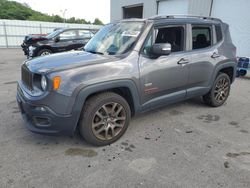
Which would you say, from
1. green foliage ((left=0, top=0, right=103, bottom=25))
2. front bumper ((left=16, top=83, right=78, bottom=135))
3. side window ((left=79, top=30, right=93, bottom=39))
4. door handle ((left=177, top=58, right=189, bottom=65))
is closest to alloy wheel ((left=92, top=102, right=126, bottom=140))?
front bumper ((left=16, top=83, right=78, bottom=135))

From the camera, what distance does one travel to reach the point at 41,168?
2.64 m

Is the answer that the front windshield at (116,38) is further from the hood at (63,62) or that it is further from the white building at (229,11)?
the white building at (229,11)

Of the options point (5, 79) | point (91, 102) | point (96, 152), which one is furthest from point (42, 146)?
point (5, 79)

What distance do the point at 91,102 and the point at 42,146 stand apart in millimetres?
1004

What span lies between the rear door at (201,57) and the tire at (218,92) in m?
0.30

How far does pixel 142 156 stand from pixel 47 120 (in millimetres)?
1340

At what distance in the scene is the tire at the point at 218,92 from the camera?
15.1 feet

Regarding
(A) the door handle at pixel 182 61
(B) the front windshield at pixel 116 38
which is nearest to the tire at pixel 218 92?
(A) the door handle at pixel 182 61

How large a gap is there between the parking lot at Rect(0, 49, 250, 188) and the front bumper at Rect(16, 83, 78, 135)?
1.19 ft

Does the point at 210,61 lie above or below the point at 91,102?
above

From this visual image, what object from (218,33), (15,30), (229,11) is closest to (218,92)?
(218,33)

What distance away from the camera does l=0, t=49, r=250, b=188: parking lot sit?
246 centimetres

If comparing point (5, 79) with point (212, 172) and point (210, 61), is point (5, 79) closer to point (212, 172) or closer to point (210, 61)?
point (210, 61)

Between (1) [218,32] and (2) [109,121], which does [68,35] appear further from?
(2) [109,121]
